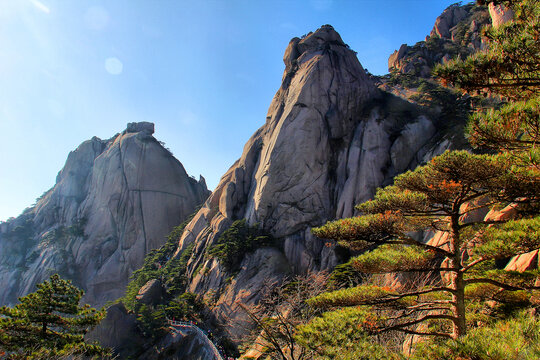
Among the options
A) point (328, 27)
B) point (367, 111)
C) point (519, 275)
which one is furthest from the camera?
point (328, 27)

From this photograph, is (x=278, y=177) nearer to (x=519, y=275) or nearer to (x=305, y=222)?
(x=305, y=222)

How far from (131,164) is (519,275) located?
43.8m

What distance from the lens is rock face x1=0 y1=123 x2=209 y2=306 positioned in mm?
36219

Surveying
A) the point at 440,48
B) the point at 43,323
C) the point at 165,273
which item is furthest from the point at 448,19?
the point at 43,323

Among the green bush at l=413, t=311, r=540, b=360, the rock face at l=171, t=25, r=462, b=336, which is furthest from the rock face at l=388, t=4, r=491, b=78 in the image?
the green bush at l=413, t=311, r=540, b=360

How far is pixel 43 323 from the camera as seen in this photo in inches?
380

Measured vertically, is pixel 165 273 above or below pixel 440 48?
below

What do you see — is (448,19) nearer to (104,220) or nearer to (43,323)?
(43,323)

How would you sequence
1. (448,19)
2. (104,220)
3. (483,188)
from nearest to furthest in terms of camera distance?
(483,188), (104,220), (448,19)

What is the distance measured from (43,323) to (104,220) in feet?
108

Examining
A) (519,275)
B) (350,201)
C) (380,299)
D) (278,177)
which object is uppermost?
(278,177)

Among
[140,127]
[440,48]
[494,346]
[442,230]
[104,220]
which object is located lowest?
[494,346]

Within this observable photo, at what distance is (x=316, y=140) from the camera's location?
83.0 ft

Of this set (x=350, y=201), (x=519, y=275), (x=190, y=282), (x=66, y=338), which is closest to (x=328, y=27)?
(x=350, y=201)
